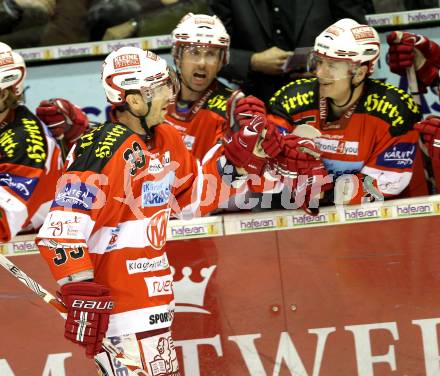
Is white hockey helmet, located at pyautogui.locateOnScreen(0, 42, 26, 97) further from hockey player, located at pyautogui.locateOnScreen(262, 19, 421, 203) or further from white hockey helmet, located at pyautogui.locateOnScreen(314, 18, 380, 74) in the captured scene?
white hockey helmet, located at pyautogui.locateOnScreen(314, 18, 380, 74)

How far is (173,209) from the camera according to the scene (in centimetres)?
471

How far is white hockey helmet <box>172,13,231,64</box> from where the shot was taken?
17.8ft

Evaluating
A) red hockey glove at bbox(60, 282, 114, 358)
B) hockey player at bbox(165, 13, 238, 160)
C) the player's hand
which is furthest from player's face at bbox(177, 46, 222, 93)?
red hockey glove at bbox(60, 282, 114, 358)

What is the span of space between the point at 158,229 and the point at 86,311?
1.71ft

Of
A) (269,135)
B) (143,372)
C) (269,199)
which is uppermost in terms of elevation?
(269,135)

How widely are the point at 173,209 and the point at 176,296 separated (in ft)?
1.28

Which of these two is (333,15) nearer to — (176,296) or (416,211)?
(416,211)

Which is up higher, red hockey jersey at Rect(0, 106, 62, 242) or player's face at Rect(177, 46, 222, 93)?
player's face at Rect(177, 46, 222, 93)

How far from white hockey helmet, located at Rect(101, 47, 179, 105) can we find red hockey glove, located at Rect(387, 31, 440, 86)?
146 cm

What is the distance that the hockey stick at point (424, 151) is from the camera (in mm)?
5177

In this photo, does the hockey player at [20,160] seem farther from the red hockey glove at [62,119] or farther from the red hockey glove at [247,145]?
the red hockey glove at [247,145]

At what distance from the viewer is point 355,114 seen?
5.18 m

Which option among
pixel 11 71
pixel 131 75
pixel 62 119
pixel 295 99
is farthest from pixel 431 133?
pixel 11 71

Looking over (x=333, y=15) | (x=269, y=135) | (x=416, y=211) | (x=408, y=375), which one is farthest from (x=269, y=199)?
(x=333, y=15)
